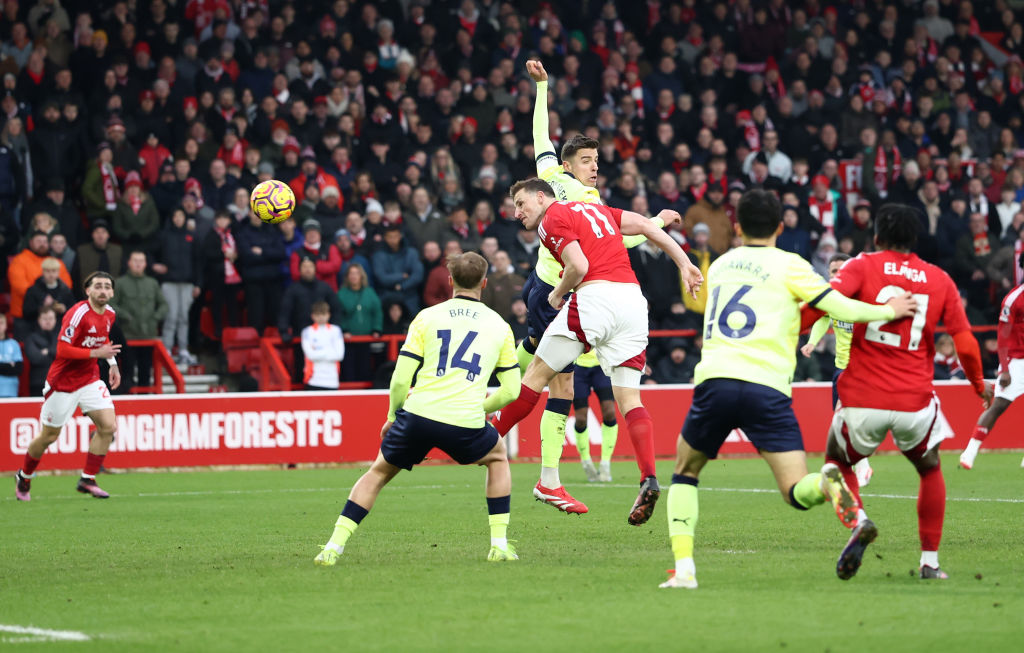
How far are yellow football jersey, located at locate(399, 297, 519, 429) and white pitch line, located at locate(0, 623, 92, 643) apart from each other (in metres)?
2.73

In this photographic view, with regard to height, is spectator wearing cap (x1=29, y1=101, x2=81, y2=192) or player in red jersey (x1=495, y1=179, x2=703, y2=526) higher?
spectator wearing cap (x1=29, y1=101, x2=81, y2=192)

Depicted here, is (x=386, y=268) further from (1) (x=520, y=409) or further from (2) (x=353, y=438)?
(1) (x=520, y=409)

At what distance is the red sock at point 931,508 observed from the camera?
7793 millimetres

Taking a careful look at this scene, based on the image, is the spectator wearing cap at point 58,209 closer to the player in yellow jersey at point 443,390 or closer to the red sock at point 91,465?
the red sock at point 91,465

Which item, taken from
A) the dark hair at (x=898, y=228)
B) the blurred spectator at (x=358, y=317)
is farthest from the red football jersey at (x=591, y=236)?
the blurred spectator at (x=358, y=317)

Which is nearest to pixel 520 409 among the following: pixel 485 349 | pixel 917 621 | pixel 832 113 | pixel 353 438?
pixel 485 349

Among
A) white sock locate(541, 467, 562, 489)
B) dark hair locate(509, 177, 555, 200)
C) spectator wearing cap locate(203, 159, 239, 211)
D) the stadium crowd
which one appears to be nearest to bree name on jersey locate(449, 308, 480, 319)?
dark hair locate(509, 177, 555, 200)

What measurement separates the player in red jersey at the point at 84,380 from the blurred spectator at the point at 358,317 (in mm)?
5436

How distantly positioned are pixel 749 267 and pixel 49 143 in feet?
47.9

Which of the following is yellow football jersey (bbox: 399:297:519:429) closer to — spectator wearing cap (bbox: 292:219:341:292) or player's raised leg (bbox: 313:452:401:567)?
player's raised leg (bbox: 313:452:401:567)

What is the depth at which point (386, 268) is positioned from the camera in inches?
791

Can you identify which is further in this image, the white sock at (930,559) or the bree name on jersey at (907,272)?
the white sock at (930,559)

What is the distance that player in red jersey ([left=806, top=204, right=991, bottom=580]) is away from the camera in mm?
7625

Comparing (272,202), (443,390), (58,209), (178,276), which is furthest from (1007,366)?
(58,209)
